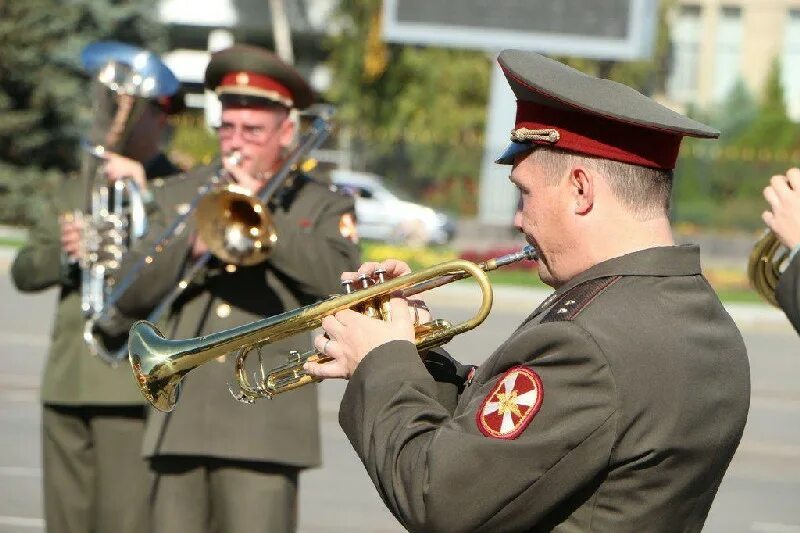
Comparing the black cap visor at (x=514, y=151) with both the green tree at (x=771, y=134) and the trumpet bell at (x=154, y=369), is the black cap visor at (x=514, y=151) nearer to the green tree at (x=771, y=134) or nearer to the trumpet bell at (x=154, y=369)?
the trumpet bell at (x=154, y=369)

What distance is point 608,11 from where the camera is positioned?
888 inches

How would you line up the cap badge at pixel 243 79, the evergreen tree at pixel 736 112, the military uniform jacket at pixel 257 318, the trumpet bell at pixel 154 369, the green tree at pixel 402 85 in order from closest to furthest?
1. the trumpet bell at pixel 154 369
2. the military uniform jacket at pixel 257 318
3. the cap badge at pixel 243 79
4. the green tree at pixel 402 85
5. the evergreen tree at pixel 736 112

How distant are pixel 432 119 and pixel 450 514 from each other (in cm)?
3500

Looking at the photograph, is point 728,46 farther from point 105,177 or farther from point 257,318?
point 257,318

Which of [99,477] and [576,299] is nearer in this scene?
[576,299]

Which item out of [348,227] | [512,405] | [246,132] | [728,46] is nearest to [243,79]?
[246,132]

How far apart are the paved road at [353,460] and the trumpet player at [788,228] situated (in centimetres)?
196

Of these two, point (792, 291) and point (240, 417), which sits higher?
point (792, 291)

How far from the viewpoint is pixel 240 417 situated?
511cm

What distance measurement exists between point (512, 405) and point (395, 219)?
26.0 meters

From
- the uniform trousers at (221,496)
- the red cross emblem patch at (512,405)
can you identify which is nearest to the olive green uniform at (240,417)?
the uniform trousers at (221,496)

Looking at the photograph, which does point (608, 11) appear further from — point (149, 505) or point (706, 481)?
point (706, 481)

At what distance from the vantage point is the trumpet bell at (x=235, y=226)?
200 inches

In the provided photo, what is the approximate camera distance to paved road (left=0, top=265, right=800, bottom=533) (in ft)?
26.4
